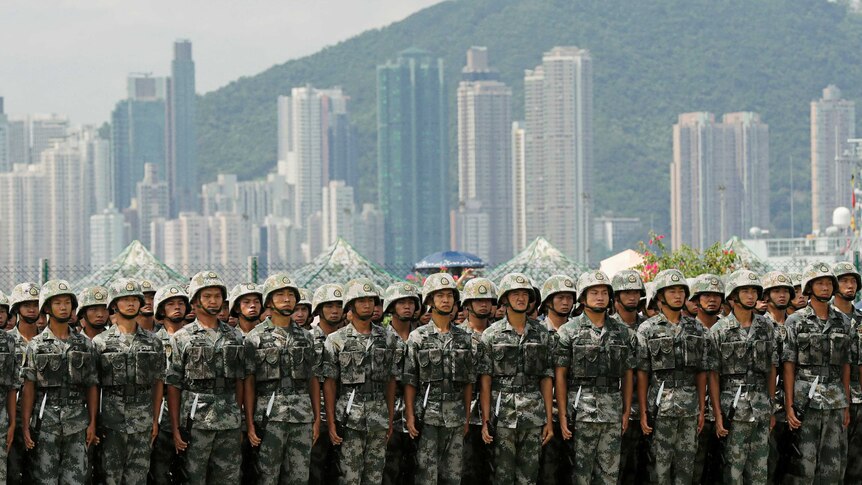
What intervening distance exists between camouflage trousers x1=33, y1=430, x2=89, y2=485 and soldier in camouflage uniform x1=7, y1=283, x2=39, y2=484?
11 cm

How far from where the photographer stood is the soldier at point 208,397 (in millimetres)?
10297

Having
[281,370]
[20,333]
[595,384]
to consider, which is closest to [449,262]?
[595,384]

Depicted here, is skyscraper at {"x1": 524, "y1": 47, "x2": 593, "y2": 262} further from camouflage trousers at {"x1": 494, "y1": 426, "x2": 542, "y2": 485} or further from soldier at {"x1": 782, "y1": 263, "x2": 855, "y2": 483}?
camouflage trousers at {"x1": 494, "y1": 426, "x2": 542, "y2": 485}

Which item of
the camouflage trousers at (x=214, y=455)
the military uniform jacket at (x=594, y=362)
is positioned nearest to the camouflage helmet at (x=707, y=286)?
the military uniform jacket at (x=594, y=362)

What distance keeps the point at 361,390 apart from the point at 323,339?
0.42 m

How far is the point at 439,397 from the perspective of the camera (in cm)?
1070

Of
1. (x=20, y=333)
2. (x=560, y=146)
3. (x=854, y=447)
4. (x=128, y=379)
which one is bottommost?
(x=854, y=447)

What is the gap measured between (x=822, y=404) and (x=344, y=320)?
124 inches

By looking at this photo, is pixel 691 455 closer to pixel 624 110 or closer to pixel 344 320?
pixel 344 320

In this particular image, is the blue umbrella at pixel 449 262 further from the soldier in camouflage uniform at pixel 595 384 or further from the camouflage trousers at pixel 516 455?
the camouflage trousers at pixel 516 455

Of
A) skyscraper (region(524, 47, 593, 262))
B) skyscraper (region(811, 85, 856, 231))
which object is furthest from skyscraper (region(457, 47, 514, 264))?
skyscraper (region(811, 85, 856, 231))

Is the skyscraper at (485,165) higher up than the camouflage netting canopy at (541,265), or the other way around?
the skyscraper at (485,165)

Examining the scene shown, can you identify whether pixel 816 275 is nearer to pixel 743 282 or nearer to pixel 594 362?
pixel 743 282

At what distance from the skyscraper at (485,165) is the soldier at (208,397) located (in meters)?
167
